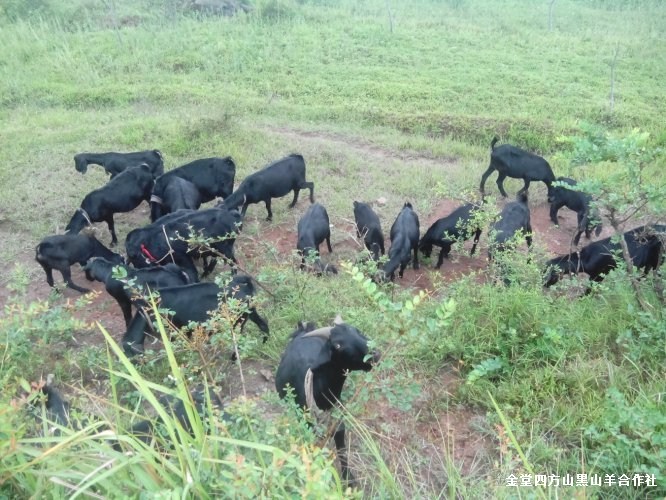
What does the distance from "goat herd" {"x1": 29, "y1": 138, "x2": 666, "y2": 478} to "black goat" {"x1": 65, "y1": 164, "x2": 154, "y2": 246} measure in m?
0.01

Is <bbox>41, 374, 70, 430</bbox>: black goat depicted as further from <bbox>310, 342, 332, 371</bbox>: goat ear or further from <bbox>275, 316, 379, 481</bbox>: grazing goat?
<bbox>310, 342, 332, 371</bbox>: goat ear

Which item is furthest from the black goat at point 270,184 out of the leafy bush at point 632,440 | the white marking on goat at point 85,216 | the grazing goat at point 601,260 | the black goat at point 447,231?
the leafy bush at point 632,440

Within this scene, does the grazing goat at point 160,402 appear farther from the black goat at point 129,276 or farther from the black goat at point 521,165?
the black goat at point 521,165

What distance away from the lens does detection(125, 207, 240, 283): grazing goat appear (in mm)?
6266

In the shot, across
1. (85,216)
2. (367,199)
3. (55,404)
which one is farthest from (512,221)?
(55,404)

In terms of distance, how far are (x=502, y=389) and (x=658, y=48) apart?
15.8 m

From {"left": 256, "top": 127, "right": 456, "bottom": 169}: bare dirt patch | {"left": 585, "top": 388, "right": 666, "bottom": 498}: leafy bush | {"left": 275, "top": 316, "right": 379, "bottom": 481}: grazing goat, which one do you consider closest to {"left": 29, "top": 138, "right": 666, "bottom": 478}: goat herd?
{"left": 275, "top": 316, "right": 379, "bottom": 481}: grazing goat

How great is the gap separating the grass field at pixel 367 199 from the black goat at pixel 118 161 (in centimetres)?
42

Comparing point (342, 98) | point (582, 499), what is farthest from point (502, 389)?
point (342, 98)

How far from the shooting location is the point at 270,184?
7.84 metres

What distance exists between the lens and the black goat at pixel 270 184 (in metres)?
7.66

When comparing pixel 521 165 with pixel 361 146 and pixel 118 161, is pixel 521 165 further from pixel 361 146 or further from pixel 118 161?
pixel 118 161

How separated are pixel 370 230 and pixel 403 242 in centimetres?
49

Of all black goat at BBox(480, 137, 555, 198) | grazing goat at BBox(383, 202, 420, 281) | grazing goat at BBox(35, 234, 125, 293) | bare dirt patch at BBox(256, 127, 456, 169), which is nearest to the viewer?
grazing goat at BBox(35, 234, 125, 293)
